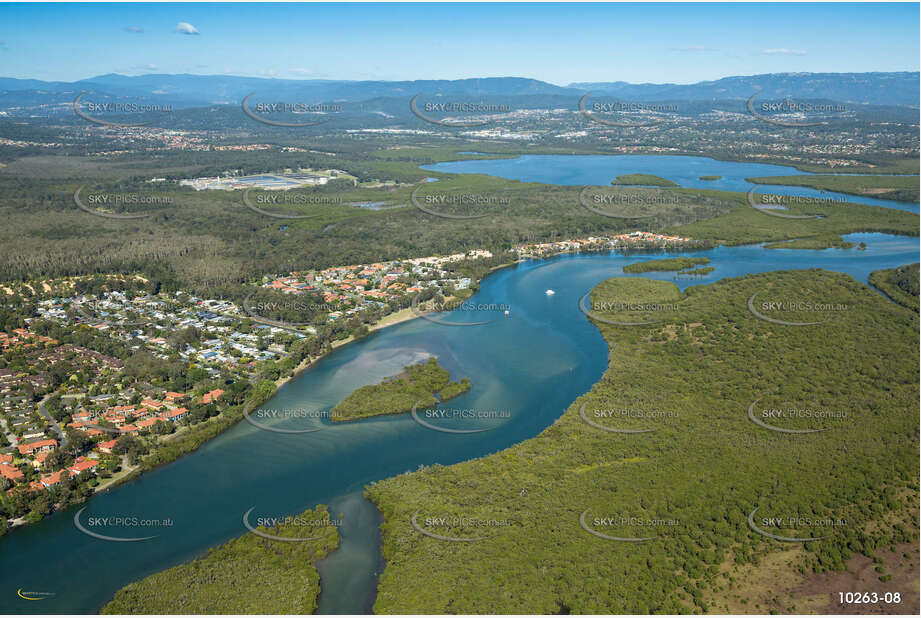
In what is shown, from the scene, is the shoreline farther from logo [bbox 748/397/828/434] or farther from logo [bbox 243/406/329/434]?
logo [bbox 748/397/828/434]

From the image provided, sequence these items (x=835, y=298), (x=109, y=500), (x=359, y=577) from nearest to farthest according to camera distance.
Result: (x=359, y=577) < (x=109, y=500) < (x=835, y=298)

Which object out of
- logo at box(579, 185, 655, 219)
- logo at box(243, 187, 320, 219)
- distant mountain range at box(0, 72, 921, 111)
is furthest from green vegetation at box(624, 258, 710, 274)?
distant mountain range at box(0, 72, 921, 111)

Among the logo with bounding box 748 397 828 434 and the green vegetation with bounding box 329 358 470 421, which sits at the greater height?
the logo with bounding box 748 397 828 434

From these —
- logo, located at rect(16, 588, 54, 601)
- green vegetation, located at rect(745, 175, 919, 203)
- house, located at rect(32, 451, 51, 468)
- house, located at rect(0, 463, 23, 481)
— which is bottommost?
logo, located at rect(16, 588, 54, 601)

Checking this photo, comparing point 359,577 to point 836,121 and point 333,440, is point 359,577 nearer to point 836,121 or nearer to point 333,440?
point 333,440

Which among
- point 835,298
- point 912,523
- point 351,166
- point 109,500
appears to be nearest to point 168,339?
point 109,500
